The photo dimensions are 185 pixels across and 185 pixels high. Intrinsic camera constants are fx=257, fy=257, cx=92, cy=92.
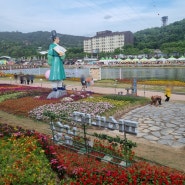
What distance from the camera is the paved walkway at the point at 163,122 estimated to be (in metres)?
8.27

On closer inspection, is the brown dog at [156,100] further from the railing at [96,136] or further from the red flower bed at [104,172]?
the red flower bed at [104,172]

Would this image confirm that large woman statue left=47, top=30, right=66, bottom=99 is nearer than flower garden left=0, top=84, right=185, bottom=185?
No

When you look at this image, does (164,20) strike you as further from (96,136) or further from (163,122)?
(96,136)

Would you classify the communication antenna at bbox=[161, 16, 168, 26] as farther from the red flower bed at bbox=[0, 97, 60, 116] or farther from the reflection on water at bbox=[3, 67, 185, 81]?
the red flower bed at bbox=[0, 97, 60, 116]

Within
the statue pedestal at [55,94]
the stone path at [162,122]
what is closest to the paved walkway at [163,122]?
the stone path at [162,122]

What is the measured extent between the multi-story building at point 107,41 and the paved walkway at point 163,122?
116858 millimetres

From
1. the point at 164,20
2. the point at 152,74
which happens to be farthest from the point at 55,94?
the point at 164,20

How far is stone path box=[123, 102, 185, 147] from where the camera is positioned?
8.27 m

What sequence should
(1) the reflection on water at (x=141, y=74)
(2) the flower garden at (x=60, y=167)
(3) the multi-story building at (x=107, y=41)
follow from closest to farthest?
(2) the flower garden at (x=60, y=167)
(1) the reflection on water at (x=141, y=74)
(3) the multi-story building at (x=107, y=41)

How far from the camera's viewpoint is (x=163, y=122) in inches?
397

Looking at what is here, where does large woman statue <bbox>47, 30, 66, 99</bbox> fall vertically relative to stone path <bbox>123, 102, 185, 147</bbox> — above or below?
above

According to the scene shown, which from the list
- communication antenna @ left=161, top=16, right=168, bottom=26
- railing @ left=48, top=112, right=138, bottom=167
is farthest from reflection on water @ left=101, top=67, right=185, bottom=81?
communication antenna @ left=161, top=16, right=168, bottom=26

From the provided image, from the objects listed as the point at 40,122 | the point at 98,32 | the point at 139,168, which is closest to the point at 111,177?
the point at 139,168

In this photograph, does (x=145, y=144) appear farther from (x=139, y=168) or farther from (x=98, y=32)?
(x=98, y=32)
